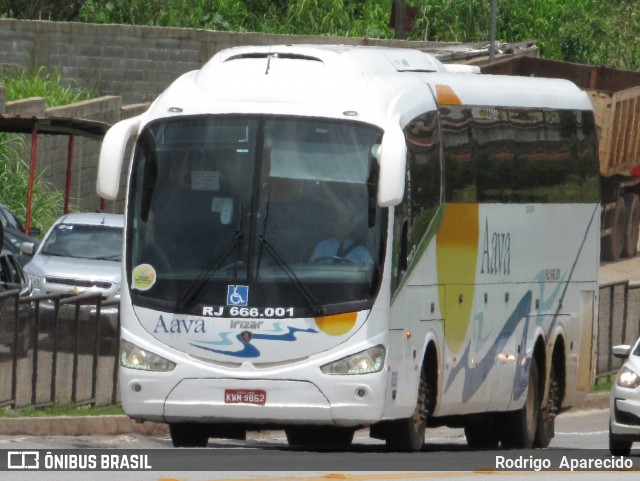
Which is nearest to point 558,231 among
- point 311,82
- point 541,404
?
point 541,404

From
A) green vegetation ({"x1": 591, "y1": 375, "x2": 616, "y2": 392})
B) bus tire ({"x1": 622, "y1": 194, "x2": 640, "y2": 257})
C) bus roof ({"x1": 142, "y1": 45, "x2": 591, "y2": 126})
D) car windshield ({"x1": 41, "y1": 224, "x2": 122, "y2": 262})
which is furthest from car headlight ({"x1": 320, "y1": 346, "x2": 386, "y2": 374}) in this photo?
bus tire ({"x1": 622, "y1": 194, "x2": 640, "y2": 257})

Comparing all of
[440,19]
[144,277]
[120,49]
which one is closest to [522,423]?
[144,277]

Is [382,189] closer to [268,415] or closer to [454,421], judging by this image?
[268,415]

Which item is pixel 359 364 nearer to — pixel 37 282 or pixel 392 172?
pixel 392 172

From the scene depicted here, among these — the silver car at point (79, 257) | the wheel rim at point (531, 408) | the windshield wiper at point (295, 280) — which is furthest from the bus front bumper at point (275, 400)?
the silver car at point (79, 257)

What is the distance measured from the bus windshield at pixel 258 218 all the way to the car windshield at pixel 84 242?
12.3 metres

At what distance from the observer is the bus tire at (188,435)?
15.2 m

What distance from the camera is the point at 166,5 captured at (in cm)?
5216

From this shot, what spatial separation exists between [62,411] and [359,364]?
5.49 metres

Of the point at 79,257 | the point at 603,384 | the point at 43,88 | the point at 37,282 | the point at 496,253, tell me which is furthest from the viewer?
the point at 43,88

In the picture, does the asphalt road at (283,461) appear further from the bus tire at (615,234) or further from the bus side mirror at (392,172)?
the bus tire at (615,234)

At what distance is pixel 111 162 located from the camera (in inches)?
559

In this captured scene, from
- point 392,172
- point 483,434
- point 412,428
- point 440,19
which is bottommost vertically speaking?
point 483,434

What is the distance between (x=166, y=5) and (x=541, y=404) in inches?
1385
